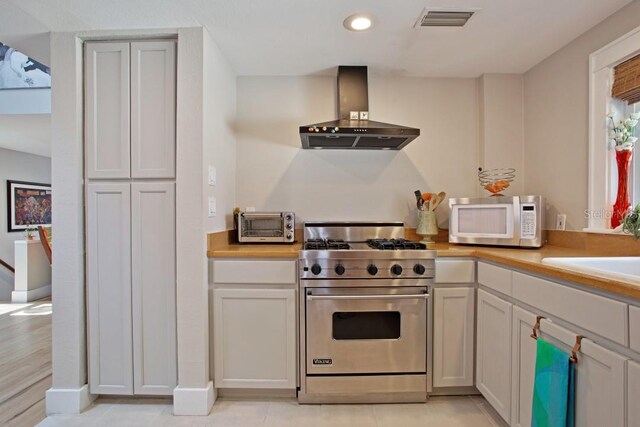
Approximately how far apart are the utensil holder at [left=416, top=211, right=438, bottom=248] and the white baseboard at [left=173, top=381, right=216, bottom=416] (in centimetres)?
177

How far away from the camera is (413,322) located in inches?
75.4

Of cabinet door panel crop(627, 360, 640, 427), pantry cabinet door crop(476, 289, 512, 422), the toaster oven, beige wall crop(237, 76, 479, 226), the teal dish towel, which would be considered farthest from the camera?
beige wall crop(237, 76, 479, 226)

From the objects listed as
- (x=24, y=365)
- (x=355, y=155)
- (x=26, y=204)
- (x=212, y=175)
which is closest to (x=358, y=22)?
(x=355, y=155)

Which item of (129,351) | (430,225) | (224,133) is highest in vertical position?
(224,133)

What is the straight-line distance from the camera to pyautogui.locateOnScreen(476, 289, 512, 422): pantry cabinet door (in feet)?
5.33

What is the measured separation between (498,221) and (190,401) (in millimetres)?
2188

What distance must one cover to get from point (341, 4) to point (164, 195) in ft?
4.72

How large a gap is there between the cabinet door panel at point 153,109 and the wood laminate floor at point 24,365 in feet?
5.08

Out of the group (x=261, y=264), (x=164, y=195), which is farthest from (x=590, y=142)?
(x=164, y=195)

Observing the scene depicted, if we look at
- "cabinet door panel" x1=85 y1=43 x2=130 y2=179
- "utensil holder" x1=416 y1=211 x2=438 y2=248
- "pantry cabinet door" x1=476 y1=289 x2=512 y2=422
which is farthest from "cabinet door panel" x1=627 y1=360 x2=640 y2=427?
"cabinet door panel" x1=85 y1=43 x2=130 y2=179

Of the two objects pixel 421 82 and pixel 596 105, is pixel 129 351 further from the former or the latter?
pixel 596 105

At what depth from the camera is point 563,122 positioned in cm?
209

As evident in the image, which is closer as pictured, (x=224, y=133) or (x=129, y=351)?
(x=129, y=351)

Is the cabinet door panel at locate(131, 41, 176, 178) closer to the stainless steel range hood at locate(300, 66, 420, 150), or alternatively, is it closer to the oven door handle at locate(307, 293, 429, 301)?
the stainless steel range hood at locate(300, 66, 420, 150)
